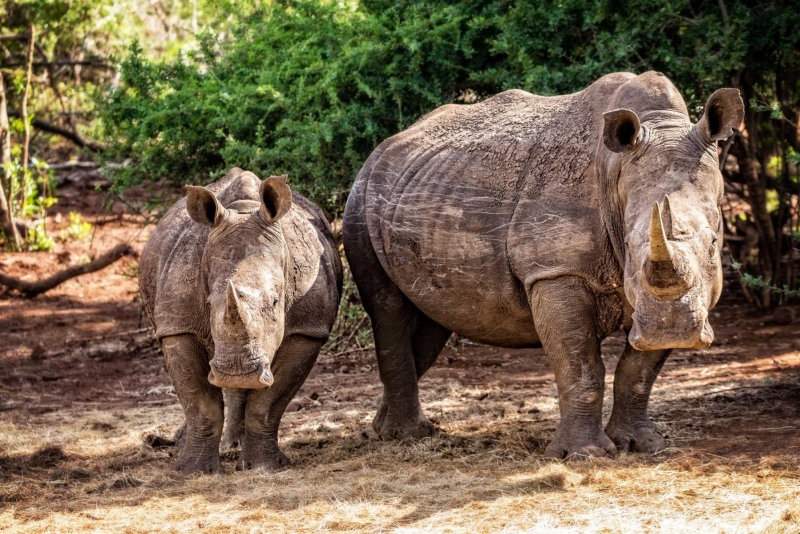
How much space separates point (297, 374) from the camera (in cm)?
742

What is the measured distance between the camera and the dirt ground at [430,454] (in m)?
6.11

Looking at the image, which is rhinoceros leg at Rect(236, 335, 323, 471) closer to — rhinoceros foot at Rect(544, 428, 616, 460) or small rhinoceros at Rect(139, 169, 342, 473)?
small rhinoceros at Rect(139, 169, 342, 473)

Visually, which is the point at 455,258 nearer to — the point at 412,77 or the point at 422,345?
the point at 422,345

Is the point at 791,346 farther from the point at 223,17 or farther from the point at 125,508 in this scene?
the point at 223,17

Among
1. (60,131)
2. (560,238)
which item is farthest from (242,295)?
(60,131)

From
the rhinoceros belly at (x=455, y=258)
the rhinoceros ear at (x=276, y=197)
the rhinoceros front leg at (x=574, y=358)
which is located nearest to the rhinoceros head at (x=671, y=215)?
the rhinoceros front leg at (x=574, y=358)

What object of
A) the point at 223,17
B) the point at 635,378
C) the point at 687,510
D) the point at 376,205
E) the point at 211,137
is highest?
the point at 223,17

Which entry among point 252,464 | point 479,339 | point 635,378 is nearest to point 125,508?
point 252,464

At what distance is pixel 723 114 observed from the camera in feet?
21.9

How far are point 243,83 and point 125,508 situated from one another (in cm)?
576

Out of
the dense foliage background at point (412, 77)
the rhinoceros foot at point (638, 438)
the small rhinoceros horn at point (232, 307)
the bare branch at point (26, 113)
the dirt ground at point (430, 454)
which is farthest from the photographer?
the bare branch at point (26, 113)

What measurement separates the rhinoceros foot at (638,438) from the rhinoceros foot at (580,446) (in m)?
0.19

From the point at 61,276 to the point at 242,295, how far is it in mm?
8557

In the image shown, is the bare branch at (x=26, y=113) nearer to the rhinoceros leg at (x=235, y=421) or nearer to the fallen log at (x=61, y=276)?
the fallen log at (x=61, y=276)
